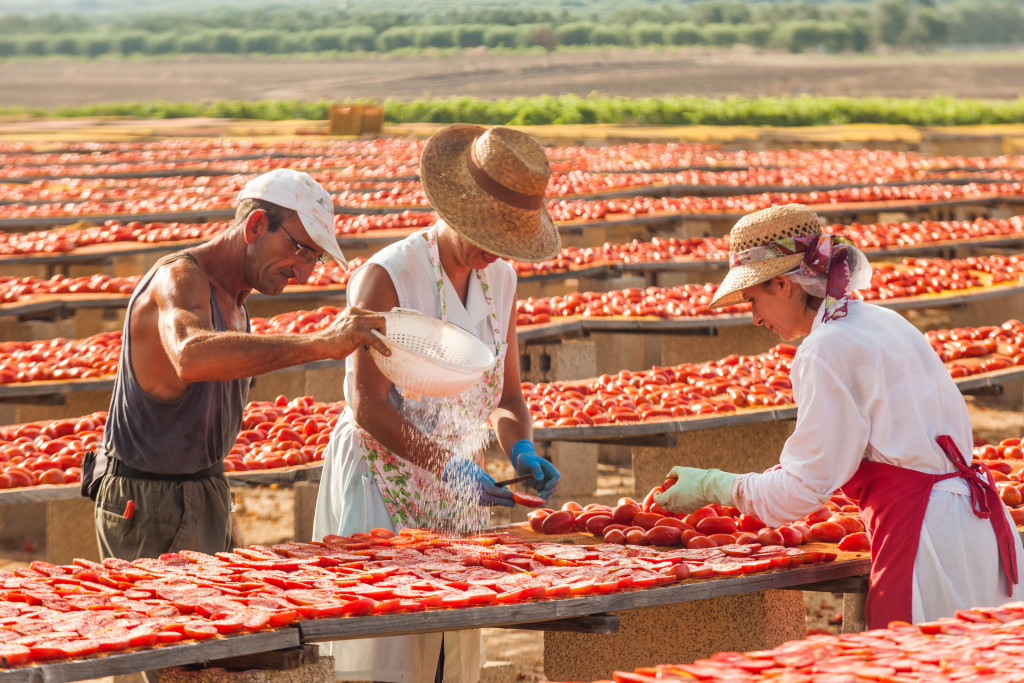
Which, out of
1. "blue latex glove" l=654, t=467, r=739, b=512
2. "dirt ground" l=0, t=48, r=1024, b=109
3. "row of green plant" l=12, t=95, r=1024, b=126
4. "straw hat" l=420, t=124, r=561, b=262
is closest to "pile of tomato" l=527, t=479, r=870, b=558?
"blue latex glove" l=654, t=467, r=739, b=512

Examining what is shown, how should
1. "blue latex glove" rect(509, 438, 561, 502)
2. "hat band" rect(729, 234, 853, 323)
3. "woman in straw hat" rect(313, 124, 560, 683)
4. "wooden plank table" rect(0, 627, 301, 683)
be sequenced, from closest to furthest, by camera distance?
1. "wooden plank table" rect(0, 627, 301, 683)
2. "hat band" rect(729, 234, 853, 323)
3. "woman in straw hat" rect(313, 124, 560, 683)
4. "blue latex glove" rect(509, 438, 561, 502)

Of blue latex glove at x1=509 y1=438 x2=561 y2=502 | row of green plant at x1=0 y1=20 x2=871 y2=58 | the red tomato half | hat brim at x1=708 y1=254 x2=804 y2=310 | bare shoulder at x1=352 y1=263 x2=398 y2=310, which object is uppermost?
row of green plant at x1=0 y1=20 x2=871 y2=58

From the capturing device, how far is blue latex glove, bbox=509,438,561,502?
355 centimetres

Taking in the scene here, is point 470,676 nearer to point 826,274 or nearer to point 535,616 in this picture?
point 535,616

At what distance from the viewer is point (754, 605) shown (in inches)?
134

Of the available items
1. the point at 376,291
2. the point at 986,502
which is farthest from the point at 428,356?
the point at 986,502

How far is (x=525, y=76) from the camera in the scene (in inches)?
2509

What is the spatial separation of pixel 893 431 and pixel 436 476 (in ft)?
4.03

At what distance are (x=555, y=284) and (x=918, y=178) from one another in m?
8.80

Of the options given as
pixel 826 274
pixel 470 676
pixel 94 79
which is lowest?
pixel 470 676

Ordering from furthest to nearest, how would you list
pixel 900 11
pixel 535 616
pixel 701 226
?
pixel 900 11 → pixel 701 226 → pixel 535 616

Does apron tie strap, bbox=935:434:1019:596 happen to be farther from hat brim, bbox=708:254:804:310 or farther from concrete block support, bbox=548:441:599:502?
concrete block support, bbox=548:441:599:502

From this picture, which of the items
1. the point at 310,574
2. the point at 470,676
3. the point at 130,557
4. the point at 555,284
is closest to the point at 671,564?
the point at 470,676

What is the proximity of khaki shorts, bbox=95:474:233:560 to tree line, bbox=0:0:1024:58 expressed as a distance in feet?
224
